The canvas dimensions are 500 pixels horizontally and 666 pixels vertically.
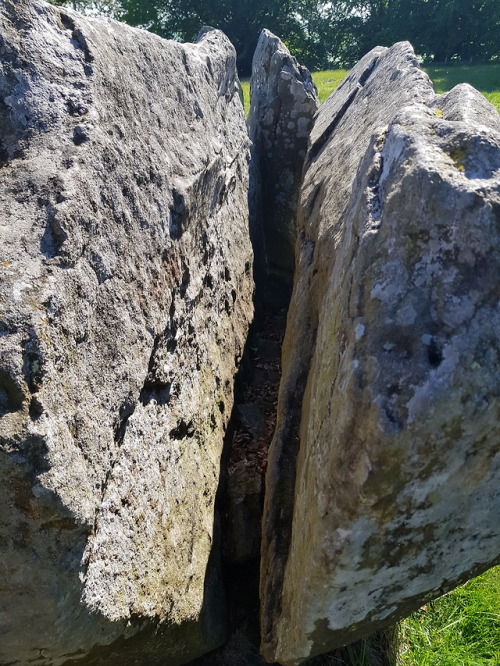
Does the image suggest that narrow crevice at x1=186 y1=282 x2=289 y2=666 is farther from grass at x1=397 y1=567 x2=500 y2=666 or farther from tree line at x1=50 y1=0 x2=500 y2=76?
tree line at x1=50 y1=0 x2=500 y2=76

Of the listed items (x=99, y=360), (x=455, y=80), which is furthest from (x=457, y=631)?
(x=455, y=80)

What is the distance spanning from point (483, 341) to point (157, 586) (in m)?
1.41

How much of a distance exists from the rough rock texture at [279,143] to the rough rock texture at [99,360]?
240 cm

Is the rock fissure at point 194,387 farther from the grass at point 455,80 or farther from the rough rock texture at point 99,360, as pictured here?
the grass at point 455,80

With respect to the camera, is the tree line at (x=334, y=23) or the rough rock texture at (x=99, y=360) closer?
the rough rock texture at (x=99, y=360)

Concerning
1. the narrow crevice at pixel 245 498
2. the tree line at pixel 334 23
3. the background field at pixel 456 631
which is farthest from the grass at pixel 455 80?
the background field at pixel 456 631

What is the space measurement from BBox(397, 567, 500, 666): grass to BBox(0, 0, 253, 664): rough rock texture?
3.04ft

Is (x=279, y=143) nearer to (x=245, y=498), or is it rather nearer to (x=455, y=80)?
(x=245, y=498)

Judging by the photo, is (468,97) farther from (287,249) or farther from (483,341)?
(287,249)

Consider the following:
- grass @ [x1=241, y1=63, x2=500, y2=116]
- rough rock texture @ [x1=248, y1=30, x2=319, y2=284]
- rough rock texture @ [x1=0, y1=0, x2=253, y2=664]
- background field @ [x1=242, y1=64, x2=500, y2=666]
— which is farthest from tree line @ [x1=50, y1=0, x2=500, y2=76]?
background field @ [x1=242, y1=64, x2=500, y2=666]

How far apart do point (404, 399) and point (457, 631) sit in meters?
1.84

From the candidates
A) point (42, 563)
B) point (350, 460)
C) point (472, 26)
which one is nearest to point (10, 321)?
point (42, 563)

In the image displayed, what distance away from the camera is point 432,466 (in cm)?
134

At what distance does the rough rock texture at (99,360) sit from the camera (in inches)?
58.0
